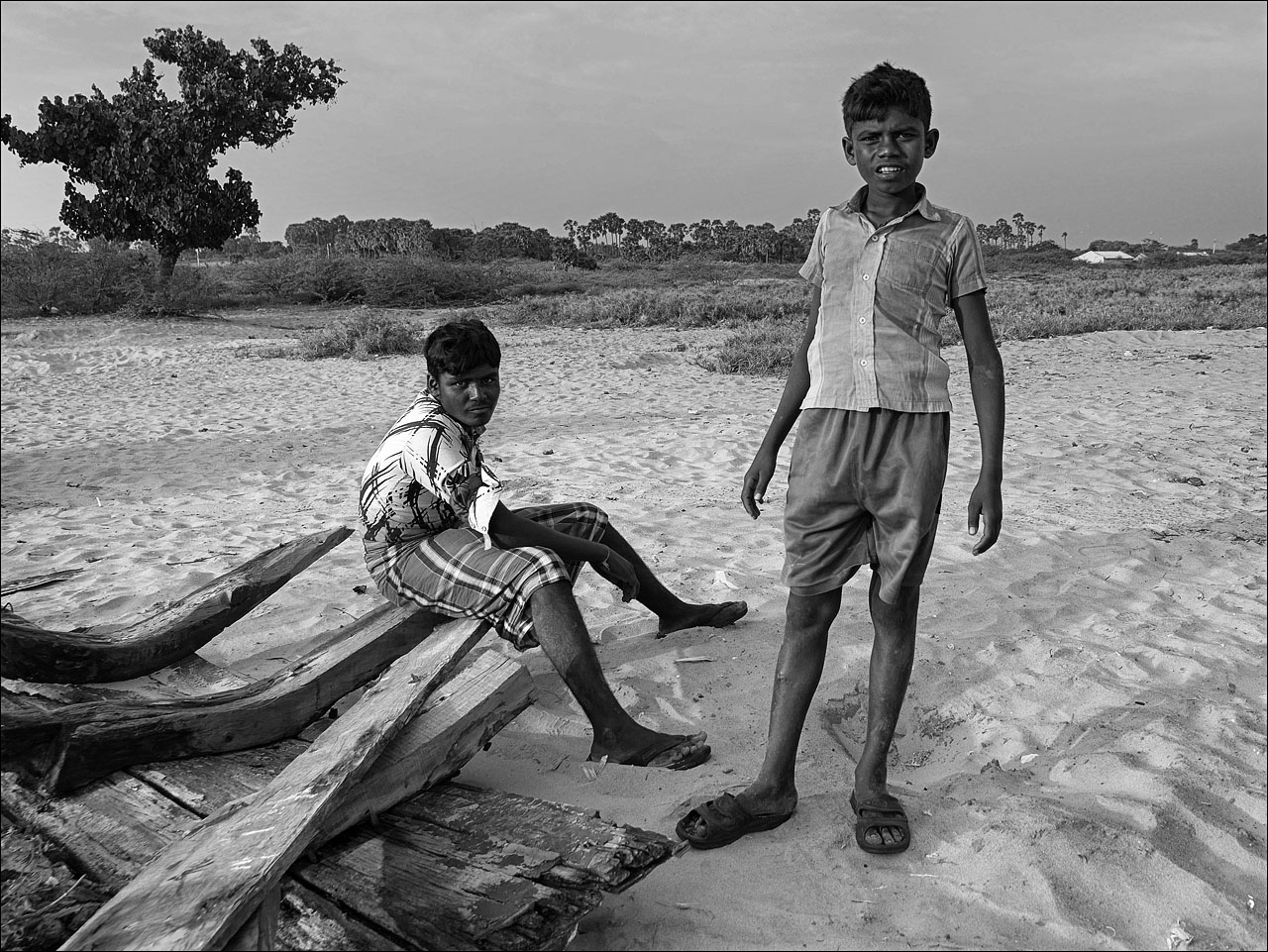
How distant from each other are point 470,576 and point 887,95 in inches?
71.3

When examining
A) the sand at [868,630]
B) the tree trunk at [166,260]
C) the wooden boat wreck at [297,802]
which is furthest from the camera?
the tree trunk at [166,260]

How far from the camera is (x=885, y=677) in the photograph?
254 centimetres

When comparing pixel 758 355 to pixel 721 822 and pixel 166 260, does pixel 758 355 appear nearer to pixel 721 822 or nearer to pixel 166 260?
pixel 721 822

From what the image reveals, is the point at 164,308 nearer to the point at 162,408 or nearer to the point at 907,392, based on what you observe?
the point at 162,408

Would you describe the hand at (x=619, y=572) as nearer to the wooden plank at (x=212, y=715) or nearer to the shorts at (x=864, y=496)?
the wooden plank at (x=212, y=715)

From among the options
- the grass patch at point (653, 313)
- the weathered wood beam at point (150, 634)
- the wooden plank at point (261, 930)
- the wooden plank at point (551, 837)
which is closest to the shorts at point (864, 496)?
the wooden plank at point (551, 837)

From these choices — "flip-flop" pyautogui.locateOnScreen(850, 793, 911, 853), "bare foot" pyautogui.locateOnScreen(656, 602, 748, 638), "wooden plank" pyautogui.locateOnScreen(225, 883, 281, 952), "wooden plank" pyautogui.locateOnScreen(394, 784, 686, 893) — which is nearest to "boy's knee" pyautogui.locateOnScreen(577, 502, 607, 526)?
"bare foot" pyautogui.locateOnScreen(656, 602, 748, 638)

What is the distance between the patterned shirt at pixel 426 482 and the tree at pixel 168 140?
1953cm

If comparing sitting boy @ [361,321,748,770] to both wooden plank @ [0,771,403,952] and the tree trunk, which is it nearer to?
wooden plank @ [0,771,403,952]

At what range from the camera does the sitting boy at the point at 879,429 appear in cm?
238

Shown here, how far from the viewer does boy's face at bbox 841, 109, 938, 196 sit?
7.72 feet

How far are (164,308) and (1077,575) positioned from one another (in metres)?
18.6

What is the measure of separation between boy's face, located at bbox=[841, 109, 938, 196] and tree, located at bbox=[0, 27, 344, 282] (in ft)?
68.1

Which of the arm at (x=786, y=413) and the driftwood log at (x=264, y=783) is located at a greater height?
the arm at (x=786, y=413)
